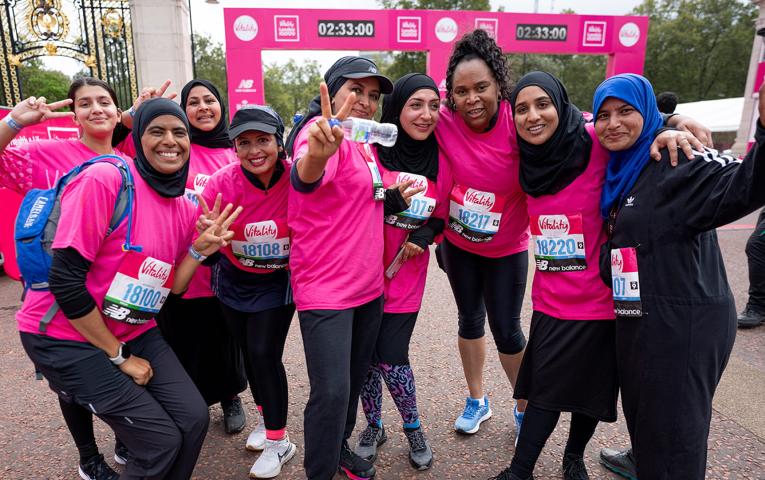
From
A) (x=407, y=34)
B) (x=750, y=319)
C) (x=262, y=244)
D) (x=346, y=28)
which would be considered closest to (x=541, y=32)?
(x=407, y=34)

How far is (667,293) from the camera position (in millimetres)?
1813

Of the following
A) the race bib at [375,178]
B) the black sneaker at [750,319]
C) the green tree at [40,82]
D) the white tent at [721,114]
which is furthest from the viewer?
the green tree at [40,82]

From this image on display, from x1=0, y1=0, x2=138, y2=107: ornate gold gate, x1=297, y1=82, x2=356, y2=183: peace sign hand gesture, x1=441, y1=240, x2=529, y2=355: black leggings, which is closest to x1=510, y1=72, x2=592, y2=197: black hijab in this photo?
x1=441, y1=240, x2=529, y2=355: black leggings

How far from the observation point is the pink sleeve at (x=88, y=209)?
71.3 inches

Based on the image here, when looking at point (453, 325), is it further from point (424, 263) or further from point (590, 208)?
point (590, 208)

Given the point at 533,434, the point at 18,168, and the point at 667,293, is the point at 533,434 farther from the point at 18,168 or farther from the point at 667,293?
the point at 18,168

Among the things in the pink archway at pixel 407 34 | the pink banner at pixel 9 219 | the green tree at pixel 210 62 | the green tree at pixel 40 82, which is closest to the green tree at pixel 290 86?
the green tree at pixel 210 62

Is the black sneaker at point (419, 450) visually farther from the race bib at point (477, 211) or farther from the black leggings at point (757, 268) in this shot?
the black leggings at point (757, 268)

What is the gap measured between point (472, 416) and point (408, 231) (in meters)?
1.30

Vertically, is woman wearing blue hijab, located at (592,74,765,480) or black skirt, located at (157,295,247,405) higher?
woman wearing blue hijab, located at (592,74,765,480)

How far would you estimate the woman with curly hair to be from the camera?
7.91 ft

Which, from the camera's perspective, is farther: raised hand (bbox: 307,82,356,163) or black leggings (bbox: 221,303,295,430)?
black leggings (bbox: 221,303,295,430)

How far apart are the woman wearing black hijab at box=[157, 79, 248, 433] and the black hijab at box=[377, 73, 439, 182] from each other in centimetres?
108

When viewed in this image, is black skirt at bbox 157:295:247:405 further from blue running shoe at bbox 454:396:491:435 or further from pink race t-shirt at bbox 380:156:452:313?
blue running shoe at bbox 454:396:491:435
